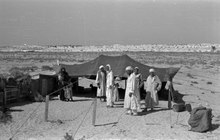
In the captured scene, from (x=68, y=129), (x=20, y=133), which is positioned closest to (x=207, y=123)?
(x=68, y=129)

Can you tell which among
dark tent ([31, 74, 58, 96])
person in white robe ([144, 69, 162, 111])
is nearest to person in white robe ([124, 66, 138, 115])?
person in white robe ([144, 69, 162, 111])

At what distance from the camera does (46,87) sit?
16.1 metres

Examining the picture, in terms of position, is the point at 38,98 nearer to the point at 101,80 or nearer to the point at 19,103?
the point at 19,103

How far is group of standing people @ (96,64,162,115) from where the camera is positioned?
1219cm

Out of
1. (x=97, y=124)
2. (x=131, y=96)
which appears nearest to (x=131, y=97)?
(x=131, y=96)

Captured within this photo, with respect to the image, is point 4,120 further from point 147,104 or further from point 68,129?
point 147,104

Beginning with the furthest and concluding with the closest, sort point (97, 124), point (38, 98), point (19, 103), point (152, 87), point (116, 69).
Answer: point (116, 69) → point (38, 98) → point (19, 103) → point (152, 87) → point (97, 124)

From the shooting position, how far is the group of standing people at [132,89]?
1219 cm

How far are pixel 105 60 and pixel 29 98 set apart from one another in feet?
12.6

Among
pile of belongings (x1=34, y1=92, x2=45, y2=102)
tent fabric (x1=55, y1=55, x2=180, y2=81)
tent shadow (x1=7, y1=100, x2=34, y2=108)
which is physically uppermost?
tent fabric (x1=55, y1=55, x2=180, y2=81)

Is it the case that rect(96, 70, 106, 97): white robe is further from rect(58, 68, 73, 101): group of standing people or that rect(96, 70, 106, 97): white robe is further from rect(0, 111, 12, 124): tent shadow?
rect(0, 111, 12, 124): tent shadow

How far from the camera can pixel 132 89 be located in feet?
39.8

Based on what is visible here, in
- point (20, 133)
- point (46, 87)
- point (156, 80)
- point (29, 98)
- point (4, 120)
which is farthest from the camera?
point (46, 87)

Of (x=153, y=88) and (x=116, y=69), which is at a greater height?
(x=116, y=69)
